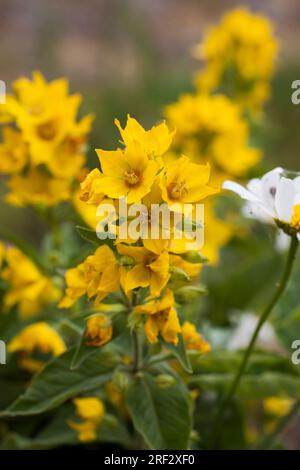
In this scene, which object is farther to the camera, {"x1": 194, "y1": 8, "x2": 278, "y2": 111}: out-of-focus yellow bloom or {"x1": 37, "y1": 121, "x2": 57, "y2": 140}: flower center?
{"x1": 194, "y1": 8, "x2": 278, "y2": 111}: out-of-focus yellow bloom

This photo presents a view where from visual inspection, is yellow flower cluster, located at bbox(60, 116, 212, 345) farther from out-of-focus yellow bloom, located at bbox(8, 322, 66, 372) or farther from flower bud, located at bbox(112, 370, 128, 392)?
out-of-focus yellow bloom, located at bbox(8, 322, 66, 372)

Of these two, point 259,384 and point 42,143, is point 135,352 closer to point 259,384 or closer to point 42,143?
point 259,384

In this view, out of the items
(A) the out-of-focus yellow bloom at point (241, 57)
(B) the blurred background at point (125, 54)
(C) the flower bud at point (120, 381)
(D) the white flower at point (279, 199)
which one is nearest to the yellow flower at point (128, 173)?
(D) the white flower at point (279, 199)

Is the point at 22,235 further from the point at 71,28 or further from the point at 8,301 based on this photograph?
the point at 71,28

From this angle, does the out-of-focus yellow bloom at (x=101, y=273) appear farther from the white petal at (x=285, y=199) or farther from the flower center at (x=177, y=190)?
the white petal at (x=285, y=199)

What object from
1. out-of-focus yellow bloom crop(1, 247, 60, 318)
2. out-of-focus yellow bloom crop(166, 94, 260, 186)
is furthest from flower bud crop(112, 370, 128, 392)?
out-of-focus yellow bloom crop(166, 94, 260, 186)

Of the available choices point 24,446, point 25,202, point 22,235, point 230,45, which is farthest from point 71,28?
point 24,446
